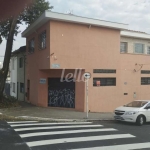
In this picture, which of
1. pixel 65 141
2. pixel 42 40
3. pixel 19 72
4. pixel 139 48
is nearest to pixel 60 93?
pixel 42 40

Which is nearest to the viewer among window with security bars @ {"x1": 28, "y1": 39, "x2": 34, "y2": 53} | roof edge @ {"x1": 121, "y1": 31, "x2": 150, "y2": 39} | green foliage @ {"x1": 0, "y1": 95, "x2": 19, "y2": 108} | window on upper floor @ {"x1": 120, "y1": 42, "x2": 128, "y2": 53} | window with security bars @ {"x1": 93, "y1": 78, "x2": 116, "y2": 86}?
window with security bars @ {"x1": 93, "y1": 78, "x2": 116, "y2": 86}

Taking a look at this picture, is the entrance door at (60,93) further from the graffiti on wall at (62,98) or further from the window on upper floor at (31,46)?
the window on upper floor at (31,46)

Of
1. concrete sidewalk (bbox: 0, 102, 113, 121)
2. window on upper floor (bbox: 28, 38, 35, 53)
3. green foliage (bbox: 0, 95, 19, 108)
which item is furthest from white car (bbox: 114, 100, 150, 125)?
window on upper floor (bbox: 28, 38, 35, 53)

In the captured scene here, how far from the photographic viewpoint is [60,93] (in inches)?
719

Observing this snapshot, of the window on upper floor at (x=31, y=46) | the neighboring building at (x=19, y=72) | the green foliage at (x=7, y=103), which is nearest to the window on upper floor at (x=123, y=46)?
the window on upper floor at (x=31, y=46)

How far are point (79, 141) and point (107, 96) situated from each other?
1048cm

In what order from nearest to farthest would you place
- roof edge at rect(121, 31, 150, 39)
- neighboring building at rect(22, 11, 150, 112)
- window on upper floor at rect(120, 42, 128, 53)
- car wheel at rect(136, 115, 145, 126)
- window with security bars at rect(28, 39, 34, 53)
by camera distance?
car wheel at rect(136, 115, 145, 126) < neighboring building at rect(22, 11, 150, 112) < roof edge at rect(121, 31, 150, 39) < window on upper floor at rect(120, 42, 128, 53) < window with security bars at rect(28, 39, 34, 53)

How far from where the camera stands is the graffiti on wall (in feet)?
57.7

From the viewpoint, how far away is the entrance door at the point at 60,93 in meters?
17.6

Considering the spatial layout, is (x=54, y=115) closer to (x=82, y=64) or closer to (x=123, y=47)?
(x=82, y=64)

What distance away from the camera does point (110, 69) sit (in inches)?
705

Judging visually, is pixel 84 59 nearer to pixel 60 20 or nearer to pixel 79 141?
pixel 60 20

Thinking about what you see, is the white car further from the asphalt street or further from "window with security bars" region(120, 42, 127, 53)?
"window with security bars" region(120, 42, 127, 53)

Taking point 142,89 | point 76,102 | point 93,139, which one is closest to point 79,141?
point 93,139
